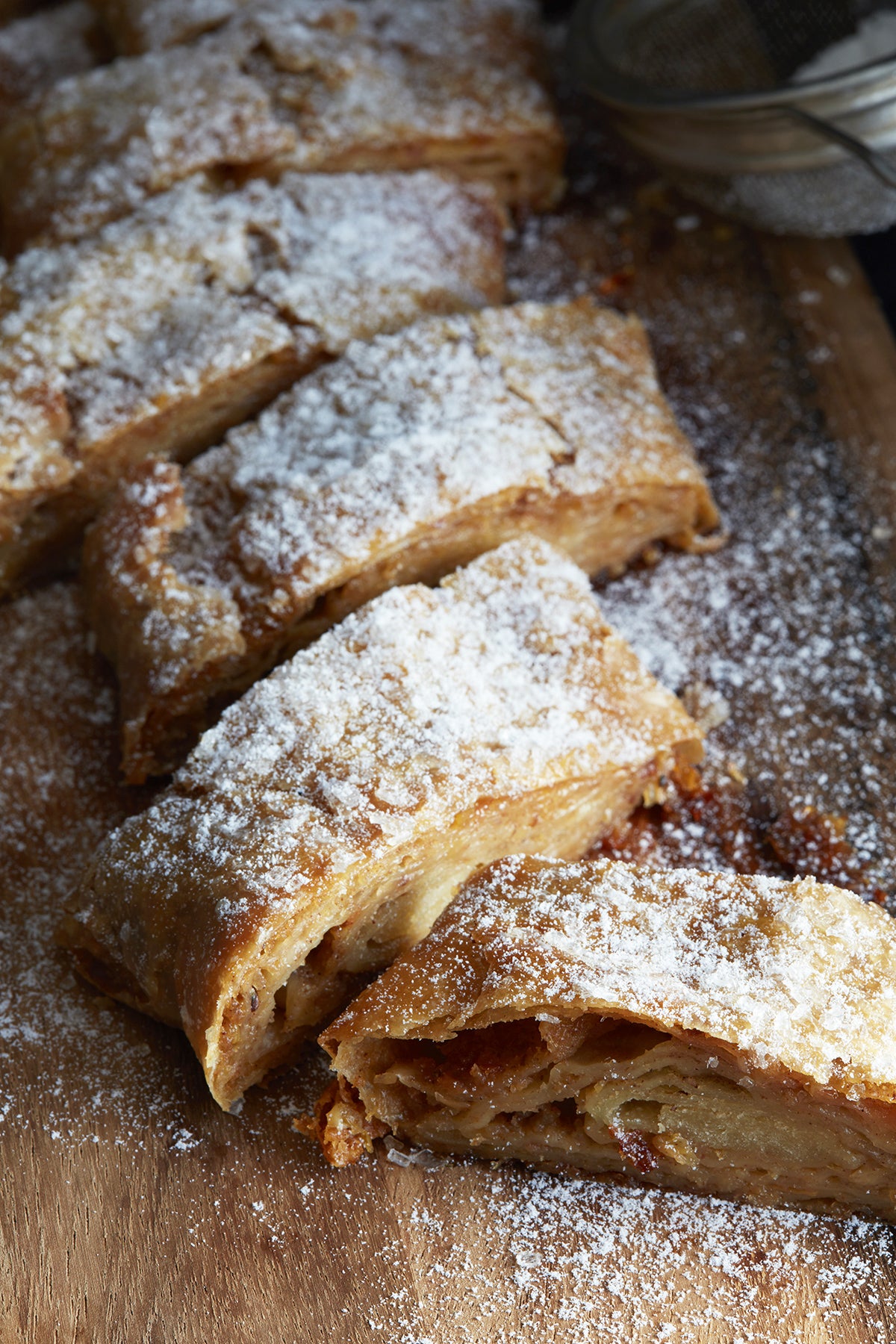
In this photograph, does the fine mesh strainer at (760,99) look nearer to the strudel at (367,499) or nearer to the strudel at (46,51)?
the strudel at (367,499)

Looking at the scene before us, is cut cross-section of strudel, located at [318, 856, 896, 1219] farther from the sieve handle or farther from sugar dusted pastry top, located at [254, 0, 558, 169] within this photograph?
sugar dusted pastry top, located at [254, 0, 558, 169]

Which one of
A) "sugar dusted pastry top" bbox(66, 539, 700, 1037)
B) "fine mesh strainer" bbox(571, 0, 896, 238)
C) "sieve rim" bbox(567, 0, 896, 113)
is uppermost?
"sieve rim" bbox(567, 0, 896, 113)

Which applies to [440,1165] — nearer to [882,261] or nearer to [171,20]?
[882,261]

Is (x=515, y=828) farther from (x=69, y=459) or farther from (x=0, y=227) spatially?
(x=0, y=227)

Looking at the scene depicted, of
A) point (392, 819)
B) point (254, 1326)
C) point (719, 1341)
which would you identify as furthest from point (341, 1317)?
point (392, 819)

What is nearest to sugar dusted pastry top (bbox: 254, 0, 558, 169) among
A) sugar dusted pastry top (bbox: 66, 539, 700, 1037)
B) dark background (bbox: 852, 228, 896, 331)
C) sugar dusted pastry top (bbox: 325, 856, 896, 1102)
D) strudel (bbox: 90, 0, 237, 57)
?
strudel (bbox: 90, 0, 237, 57)

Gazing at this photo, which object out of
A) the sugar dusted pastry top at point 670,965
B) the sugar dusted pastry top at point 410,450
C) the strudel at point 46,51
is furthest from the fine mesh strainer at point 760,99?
the sugar dusted pastry top at point 670,965

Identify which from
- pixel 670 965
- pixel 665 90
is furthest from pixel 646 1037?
pixel 665 90
